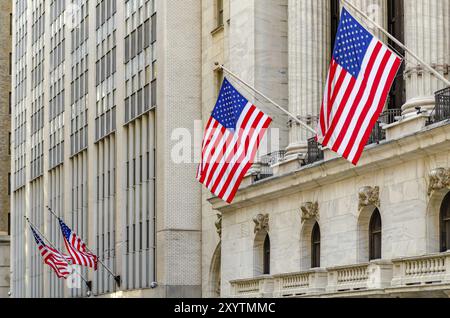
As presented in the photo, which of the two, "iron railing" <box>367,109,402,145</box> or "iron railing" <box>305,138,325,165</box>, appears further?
"iron railing" <box>305,138,325,165</box>

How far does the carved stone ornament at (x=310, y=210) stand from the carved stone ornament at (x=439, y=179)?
780 cm

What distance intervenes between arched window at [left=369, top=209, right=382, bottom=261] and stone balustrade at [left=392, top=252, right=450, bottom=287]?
3772mm

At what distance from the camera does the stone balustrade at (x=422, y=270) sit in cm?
3125

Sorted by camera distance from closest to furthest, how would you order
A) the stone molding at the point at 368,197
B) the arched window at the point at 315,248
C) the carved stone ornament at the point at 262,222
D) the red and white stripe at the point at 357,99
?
the red and white stripe at the point at 357,99
the stone molding at the point at 368,197
the arched window at the point at 315,248
the carved stone ornament at the point at 262,222

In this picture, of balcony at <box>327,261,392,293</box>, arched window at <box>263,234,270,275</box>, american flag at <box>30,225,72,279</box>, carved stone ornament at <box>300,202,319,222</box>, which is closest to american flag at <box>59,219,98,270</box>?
american flag at <box>30,225,72,279</box>

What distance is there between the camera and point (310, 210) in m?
41.2

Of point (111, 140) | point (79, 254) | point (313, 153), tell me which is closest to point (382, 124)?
point (313, 153)

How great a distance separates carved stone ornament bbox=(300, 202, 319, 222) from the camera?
1612 inches

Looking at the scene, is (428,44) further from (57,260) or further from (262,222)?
(57,260)

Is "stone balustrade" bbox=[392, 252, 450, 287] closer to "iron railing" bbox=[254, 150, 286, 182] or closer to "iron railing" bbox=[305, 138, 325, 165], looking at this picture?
"iron railing" bbox=[305, 138, 325, 165]

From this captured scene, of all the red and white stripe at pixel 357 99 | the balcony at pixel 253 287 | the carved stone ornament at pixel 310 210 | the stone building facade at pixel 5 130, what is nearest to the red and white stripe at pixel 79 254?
the balcony at pixel 253 287

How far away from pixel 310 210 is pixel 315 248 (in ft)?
5.53

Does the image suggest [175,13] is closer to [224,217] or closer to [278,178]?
[224,217]

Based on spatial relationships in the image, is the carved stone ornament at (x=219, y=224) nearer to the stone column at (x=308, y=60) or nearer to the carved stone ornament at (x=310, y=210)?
the stone column at (x=308, y=60)
